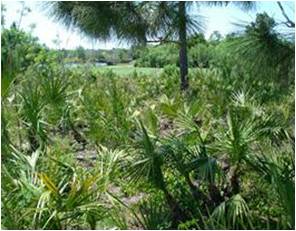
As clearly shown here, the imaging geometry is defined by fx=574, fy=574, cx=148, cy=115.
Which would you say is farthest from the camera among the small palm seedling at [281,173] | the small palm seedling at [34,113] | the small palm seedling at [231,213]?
the small palm seedling at [34,113]

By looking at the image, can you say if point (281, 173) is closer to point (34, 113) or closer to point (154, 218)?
point (154, 218)

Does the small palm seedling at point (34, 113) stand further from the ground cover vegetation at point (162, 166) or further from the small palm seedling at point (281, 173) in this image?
the small palm seedling at point (281, 173)

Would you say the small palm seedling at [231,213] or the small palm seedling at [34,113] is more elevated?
the small palm seedling at [34,113]

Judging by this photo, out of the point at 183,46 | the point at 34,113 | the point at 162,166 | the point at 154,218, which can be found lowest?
the point at 154,218

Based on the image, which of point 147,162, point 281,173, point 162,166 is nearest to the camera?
point 281,173

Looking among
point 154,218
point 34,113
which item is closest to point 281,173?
point 154,218

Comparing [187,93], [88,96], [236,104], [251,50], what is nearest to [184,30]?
[187,93]

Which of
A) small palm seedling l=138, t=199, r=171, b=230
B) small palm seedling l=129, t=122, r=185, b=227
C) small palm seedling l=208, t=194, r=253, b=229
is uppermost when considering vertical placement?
small palm seedling l=129, t=122, r=185, b=227

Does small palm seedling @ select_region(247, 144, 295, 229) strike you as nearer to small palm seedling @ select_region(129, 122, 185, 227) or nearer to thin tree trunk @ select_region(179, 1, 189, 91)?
small palm seedling @ select_region(129, 122, 185, 227)

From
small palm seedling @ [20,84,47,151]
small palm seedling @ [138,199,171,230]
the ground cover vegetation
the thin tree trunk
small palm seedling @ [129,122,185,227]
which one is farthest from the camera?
the thin tree trunk

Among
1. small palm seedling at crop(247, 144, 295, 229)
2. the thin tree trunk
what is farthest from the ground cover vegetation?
the thin tree trunk

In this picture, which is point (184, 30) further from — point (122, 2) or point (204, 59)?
point (204, 59)

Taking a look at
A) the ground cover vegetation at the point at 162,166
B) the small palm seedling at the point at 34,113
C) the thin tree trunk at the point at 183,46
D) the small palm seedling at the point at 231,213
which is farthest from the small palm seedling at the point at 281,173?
the thin tree trunk at the point at 183,46

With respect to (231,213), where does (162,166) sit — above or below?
above
